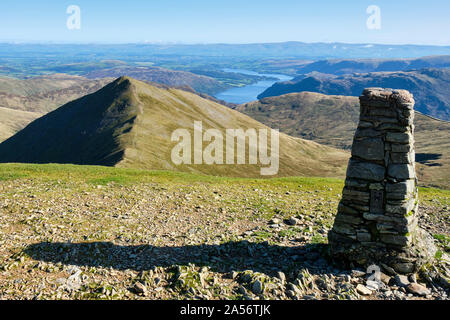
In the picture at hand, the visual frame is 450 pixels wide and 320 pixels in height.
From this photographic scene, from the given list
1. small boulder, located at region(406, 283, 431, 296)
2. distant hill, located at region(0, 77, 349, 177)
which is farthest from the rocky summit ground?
distant hill, located at region(0, 77, 349, 177)

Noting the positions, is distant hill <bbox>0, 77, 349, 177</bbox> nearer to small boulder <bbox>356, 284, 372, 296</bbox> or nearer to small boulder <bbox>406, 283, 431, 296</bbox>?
small boulder <bbox>356, 284, 372, 296</bbox>

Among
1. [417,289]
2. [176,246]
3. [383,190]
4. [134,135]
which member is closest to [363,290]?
[417,289]

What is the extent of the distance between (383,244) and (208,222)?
31.4ft

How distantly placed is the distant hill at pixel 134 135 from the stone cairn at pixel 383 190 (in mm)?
64885

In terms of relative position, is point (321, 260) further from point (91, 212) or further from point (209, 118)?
point (209, 118)

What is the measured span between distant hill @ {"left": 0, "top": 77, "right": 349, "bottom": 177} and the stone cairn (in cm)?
6488

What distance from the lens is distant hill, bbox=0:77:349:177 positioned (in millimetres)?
90388

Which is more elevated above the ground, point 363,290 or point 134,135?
point 363,290

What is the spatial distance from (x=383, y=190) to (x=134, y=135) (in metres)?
91.8

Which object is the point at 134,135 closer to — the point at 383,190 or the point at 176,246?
the point at 176,246

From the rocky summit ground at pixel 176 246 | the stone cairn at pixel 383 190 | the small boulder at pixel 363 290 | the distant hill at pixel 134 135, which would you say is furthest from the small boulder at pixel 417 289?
the distant hill at pixel 134 135

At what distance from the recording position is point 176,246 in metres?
15.5

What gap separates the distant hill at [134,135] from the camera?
90.4m

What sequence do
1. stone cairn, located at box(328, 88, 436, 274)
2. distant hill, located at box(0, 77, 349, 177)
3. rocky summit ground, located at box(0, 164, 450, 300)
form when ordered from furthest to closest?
1. distant hill, located at box(0, 77, 349, 177)
2. stone cairn, located at box(328, 88, 436, 274)
3. rocky summit ground, located at box(0, 164, 450, 300)
